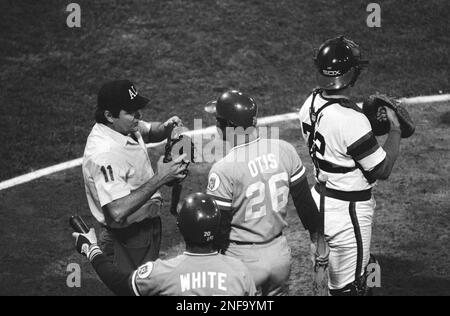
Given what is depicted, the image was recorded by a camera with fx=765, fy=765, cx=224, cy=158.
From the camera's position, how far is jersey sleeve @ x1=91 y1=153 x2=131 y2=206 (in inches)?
235

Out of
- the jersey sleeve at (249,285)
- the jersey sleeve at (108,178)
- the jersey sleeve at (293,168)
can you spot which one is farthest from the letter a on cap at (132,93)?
the jersey sleeve at (249,285)

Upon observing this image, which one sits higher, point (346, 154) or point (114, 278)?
point (346, 154)

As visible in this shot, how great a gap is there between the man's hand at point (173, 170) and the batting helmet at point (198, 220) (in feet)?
2.59

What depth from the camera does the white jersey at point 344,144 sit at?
5965 millimetres

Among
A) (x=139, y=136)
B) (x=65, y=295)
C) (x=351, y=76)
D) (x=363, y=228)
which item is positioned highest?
(x=351, y=76)

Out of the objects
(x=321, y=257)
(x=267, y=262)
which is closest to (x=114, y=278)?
(x=267, y=262)

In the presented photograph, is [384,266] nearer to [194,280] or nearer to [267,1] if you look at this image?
[194,280]

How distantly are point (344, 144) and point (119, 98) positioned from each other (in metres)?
1.83

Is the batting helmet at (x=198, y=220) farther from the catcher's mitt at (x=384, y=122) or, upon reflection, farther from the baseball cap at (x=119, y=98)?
the catcher's mitt at (x=384, y=122)

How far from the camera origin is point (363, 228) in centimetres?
627

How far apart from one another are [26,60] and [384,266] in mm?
7374

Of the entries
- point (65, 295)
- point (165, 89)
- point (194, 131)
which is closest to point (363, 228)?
point (65, 295)

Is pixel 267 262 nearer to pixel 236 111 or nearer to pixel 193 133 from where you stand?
pixel 236 111

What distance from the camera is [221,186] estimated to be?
571 centimetres
